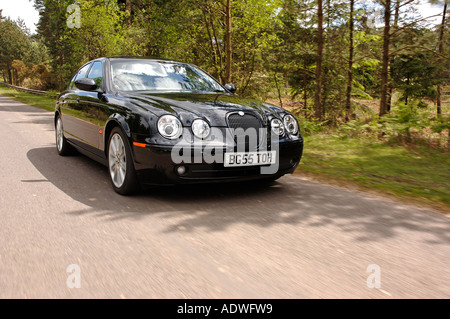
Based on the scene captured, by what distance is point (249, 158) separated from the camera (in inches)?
169

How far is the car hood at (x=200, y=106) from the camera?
4270 millimetres

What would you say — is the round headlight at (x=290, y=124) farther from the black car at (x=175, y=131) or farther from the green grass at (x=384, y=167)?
the green grass at (x=384, y=167)

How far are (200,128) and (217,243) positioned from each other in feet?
4.55

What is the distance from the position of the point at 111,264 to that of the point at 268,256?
1066 millimetres

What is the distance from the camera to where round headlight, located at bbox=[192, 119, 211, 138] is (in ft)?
13.6

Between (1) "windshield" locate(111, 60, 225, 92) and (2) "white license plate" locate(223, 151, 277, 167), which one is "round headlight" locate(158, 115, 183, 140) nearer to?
(2) "white license plate" locate(223, 151, 277, 167)

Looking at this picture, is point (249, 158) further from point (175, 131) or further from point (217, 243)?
point (217, 243)

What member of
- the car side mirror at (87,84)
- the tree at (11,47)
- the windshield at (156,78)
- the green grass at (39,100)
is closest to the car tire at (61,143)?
the car side mirror at (87,84)

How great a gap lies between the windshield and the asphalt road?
51.6 inches

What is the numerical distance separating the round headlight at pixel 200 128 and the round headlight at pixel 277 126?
2.65 ft

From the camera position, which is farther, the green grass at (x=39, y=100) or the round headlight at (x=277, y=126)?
the green grass at (x=39, y=100)

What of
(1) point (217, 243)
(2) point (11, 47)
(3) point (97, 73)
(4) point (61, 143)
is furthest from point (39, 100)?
(2) point (11, 47)

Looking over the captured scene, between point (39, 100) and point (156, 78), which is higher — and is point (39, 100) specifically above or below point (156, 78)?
below
